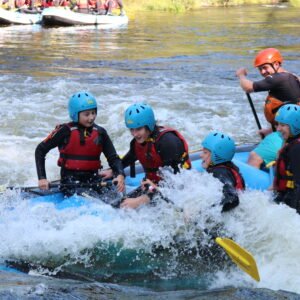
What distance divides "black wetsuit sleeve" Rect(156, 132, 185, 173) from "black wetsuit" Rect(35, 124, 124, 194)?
607 millimetres

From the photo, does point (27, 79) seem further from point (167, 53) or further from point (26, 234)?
point (26, 234)

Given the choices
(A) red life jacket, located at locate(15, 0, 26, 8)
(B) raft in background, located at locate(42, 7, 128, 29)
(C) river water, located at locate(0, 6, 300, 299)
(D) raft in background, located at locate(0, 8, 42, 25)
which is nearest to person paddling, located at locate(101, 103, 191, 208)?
(C) river water, located at locate(0, 6, 300, 299)

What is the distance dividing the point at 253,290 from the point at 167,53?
14413 millimetres

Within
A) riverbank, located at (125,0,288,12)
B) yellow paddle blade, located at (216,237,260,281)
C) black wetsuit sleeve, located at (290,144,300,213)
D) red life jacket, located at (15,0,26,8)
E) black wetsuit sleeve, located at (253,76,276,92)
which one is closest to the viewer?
yellow paddle blade, located at (216,237,260,281)

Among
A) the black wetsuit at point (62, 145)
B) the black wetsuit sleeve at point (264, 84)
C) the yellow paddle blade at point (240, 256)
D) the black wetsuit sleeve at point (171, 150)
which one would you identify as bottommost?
the yellow paddle blade at point (240, 256)

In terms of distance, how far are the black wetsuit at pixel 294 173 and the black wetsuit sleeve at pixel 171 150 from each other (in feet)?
2.55

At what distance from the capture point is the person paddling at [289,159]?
441 cm

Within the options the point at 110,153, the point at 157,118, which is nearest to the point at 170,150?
the point at 110,153

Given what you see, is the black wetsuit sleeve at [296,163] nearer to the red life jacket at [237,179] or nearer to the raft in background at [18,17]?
the red life jacket at [237,179]

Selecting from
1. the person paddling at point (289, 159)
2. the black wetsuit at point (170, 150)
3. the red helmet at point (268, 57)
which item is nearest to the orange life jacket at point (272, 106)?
the red helmet at point (268, 57)

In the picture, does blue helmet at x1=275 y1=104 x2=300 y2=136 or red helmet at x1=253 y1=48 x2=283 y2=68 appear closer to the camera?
blue helmet at x1=275 y1=104 x2=300 y2=136

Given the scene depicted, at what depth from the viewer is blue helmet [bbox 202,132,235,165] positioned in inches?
183

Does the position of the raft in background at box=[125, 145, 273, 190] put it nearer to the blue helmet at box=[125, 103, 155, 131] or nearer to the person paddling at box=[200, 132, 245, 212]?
the person paddling at box=[200, 132, 245, 212]

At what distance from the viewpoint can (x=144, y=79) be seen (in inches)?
559
